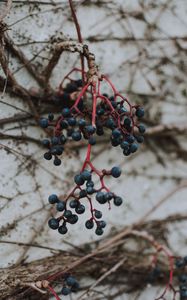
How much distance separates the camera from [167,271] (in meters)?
2.11

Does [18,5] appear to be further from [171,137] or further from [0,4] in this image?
[171,137]

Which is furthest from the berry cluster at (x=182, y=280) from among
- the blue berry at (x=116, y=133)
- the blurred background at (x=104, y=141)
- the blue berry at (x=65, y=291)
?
the blue berry at (x=116, y=133)

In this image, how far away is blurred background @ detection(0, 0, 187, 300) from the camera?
183 cm

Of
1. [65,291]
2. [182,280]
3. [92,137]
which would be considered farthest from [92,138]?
[182,280]

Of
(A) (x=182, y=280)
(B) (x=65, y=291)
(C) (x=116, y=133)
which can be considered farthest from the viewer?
(A) (x=182, y=280)

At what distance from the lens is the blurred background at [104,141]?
1.83 m

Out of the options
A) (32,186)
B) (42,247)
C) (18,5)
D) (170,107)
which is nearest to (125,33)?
(170,107)

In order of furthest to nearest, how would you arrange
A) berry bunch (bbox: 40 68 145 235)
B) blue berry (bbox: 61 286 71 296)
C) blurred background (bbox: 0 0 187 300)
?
blurred background (bbox: 0 0 187 300) → blue berry (bbox: 61 286 71 296) → berry bunch (bbox: 40 68 145 235)

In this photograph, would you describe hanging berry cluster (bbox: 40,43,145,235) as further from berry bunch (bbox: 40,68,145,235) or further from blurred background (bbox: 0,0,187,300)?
blurred background (bbox: 0,0,187,300)

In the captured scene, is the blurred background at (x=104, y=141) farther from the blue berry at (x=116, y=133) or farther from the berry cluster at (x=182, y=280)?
the blue berry at (x=116, y=133)

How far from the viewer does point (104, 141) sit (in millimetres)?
2145

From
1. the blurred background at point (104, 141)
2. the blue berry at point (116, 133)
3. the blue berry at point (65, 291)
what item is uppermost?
the blurred background at point (104, 141)

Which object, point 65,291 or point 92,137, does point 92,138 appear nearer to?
point 92,137

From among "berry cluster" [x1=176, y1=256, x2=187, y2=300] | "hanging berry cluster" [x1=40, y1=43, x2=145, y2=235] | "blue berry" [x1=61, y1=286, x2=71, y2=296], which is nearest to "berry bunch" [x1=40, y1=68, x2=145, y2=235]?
"hanging berry cluster" [x1=40, y1=43, x2=145, y2=235]
